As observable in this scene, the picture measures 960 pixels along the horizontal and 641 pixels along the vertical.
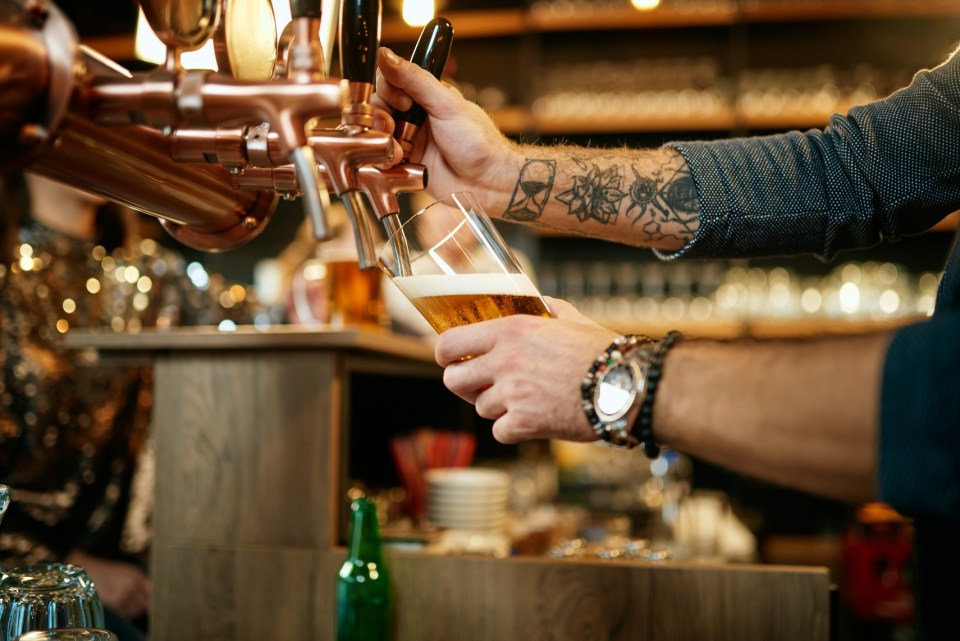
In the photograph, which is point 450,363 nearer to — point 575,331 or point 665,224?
point 575,331

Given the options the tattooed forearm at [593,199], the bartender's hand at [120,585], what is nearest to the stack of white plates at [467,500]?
the bartender's hand at [120,585]

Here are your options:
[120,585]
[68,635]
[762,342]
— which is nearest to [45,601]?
[68,635]

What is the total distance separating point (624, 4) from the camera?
3975mm

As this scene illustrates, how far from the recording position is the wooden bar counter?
119 cm

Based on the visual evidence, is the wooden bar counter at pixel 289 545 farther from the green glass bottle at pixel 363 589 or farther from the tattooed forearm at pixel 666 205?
the tattooed forearm at pixel 666 205

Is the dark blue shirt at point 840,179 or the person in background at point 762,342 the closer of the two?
the person in background at point 762,342

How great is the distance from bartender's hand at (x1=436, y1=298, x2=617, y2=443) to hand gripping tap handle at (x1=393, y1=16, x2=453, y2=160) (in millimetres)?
277

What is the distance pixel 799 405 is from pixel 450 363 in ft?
1.00

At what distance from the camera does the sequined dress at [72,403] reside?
192 centimetres

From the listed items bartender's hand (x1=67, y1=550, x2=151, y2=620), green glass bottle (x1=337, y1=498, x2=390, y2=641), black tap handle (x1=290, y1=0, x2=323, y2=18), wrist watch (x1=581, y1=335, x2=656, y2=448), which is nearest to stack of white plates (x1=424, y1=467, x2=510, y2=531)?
green glass bottle (x1=337, y1=498, x2=390, y2=641)

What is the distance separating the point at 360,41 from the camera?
0.76 m

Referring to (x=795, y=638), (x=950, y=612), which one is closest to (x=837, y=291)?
(x=795, y=638)

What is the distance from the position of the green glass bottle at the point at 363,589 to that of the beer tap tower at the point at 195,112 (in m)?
0.54

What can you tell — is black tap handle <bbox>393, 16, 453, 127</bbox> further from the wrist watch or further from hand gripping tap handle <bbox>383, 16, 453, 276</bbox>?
the wrist watch
